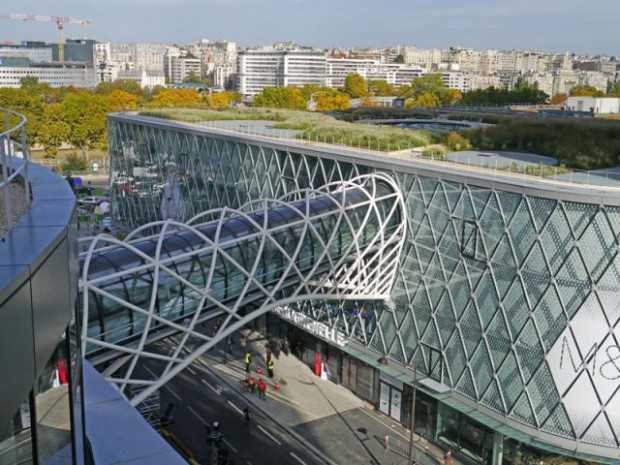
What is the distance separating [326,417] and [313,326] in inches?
218

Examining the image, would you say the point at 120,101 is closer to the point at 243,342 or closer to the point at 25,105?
the point at 25,105

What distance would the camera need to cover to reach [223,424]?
3073cm

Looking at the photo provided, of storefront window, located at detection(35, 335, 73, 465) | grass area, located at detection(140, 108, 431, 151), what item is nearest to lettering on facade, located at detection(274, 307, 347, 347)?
grass area, located at detection(140, 108, 431, 151)

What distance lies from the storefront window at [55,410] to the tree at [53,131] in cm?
10607

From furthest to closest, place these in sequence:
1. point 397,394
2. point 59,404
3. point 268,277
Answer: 1. point 397,394
2. point 268,277
3. point 59,404

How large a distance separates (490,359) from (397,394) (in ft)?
18.5

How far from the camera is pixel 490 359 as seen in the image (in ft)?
88.0

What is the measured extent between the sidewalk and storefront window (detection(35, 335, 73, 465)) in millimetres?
23749

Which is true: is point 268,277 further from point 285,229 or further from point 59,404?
point 59,404

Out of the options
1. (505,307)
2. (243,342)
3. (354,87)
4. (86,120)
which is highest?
(354,87)

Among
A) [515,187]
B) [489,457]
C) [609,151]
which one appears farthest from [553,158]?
[489,457]

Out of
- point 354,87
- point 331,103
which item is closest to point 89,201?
point 331,103

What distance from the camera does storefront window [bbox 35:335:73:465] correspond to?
183 inches

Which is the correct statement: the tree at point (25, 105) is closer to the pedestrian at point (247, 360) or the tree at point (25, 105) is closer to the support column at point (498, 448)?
the pedestrian at point (247, 360)
